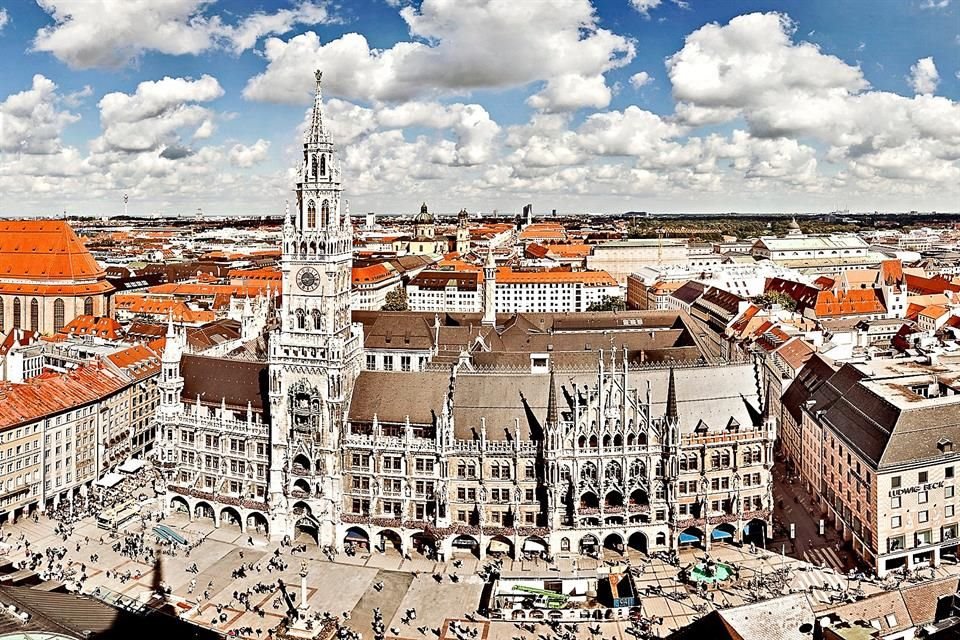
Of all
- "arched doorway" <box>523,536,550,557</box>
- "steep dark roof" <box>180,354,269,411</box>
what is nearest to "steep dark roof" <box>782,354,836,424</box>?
"arched doorway" <box>523,536,550,557</box>

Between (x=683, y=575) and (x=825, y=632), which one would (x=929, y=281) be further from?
(x=825, y=632)

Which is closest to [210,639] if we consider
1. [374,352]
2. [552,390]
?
[552,390]

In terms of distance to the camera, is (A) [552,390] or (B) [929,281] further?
(B) [929,281]

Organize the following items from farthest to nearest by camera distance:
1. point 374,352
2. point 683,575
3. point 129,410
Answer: point 374,352 → point 129,410 → point 683,575

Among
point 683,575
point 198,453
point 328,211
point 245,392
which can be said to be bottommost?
point 683,575

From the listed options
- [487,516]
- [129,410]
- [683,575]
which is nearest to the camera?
[683,575]

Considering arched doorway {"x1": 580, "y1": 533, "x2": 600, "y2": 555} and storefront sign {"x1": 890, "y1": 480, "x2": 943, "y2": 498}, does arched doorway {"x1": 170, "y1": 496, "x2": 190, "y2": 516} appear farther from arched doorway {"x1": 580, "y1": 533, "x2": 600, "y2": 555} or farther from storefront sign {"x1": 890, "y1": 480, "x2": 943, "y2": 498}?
storefront sign {"x1": 890, "y1": 480, "x2": 943, "y2": 498}

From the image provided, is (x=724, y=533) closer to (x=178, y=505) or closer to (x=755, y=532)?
(x=755, y=532)
